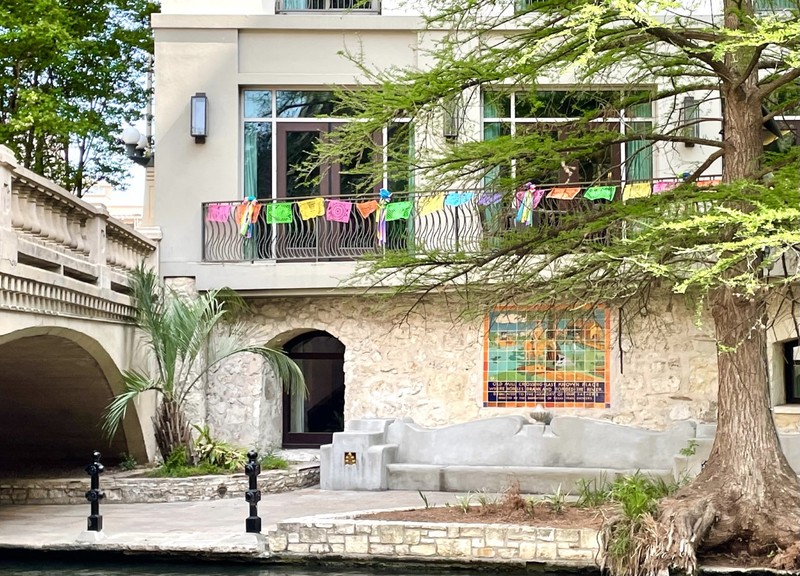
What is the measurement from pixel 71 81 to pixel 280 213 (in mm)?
8255

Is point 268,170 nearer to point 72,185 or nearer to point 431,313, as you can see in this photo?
point 431,313

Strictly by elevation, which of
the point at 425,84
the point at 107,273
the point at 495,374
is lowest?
the point at 495,374

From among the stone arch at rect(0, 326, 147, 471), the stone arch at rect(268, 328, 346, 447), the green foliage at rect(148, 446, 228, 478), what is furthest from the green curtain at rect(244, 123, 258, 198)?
the green foliage at rect(148, 446, 228, 478)

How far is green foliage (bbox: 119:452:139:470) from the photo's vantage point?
17.2 m

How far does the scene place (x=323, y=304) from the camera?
18.8m

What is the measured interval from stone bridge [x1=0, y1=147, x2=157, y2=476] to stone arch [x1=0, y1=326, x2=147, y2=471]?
15 millimetres

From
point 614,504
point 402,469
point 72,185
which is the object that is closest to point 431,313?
point 402,469

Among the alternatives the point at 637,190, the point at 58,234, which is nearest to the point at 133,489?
the point at 58,234

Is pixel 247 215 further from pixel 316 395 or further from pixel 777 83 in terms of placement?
pixel 777 83

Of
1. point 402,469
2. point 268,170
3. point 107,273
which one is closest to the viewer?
point 107,273

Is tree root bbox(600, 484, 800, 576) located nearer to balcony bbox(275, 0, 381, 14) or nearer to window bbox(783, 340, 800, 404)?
window bbox(783, 340, 800, 404)

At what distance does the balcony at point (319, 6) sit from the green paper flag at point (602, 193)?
460cm

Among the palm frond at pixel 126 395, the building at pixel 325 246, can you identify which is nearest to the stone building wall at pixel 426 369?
the building at pixel 325 246

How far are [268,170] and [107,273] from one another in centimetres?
468
